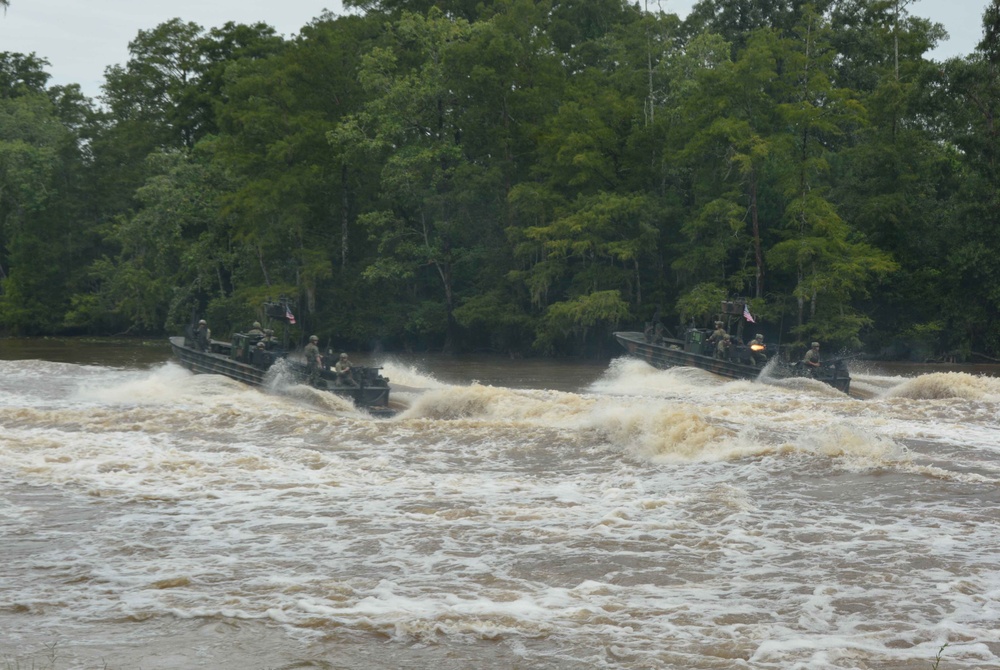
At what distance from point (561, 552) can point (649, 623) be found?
237 cm

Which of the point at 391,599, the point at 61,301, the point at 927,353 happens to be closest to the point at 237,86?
the point at 61,301

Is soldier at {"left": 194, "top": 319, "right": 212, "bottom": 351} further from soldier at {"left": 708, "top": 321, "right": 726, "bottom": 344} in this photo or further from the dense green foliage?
soldier at {"left": 708, "top": 321, "right": 726, "bottom": 344}

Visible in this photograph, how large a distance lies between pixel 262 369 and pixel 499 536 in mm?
14762

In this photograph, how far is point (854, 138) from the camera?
151 ft

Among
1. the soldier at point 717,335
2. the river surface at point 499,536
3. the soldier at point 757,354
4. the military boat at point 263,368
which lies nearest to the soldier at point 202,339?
the military boat at point 263,368

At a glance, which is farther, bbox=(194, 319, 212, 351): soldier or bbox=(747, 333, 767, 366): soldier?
bbox=(747, 333, 767, 366): soldier

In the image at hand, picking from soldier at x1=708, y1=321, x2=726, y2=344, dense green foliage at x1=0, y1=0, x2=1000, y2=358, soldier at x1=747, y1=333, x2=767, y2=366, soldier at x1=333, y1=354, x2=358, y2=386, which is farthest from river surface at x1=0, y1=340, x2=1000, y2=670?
dense green foliage at x1=0, y1=0, x2=1000, y2=358

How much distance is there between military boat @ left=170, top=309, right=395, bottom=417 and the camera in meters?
23.8

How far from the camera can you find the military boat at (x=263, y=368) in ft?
78.0

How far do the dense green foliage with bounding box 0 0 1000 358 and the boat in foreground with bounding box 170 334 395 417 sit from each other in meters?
6.62

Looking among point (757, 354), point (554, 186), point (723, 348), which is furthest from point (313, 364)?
point (554, 186)

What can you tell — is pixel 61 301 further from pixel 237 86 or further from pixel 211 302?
pixel 237 86

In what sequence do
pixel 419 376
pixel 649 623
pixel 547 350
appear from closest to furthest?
pixel 649 623, pixel 419 376, pixel 547 350

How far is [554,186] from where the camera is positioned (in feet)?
144
